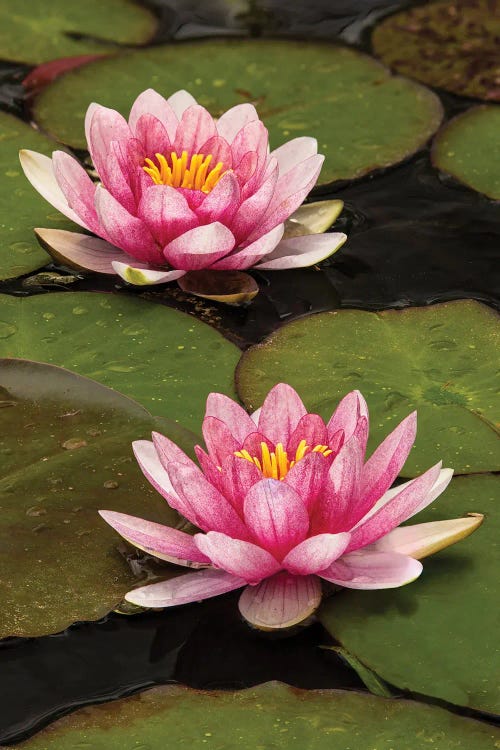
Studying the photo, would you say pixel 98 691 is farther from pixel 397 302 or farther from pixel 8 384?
pixel 397 302

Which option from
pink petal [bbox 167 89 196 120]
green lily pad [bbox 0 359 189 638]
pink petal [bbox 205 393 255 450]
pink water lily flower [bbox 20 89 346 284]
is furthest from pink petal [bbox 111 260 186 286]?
pink petal [bbox 205 393 255 450]

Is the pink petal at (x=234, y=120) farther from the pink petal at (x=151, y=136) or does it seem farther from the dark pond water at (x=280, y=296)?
the dark pond water at (x=280, y=296)

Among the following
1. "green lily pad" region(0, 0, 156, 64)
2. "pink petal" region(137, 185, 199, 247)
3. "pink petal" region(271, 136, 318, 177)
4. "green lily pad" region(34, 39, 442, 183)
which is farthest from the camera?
"green lily pad" region(0, 0, 156, 64)

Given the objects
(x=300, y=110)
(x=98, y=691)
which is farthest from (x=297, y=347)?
(x=300, y=110)

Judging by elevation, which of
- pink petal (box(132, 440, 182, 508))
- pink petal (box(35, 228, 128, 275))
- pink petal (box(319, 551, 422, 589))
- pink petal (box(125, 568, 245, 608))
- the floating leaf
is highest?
pink petal (box(132, 440, 182, 508))

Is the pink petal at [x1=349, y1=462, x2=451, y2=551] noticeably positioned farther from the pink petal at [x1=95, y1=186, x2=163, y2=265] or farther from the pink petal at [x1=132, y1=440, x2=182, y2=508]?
the pink petal at [x1=95, y1=186, x2=163, y2=265]

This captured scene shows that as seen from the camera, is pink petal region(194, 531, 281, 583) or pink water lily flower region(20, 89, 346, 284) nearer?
pink petal region(194, 531, 281, 583)

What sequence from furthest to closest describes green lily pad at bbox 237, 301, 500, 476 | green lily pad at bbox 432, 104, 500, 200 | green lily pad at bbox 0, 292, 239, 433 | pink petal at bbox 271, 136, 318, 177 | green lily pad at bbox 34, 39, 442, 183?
green lily pad at bbox 34, 39, 442, 183 < green lily pad at bbox 432, 104, 500, 200 < pink petal at bbox 271, 136, 318, 177 < green lily pad at bbox 0, 292, 239, 433 < green lily pad at bbox 237, 301, 500, 476
